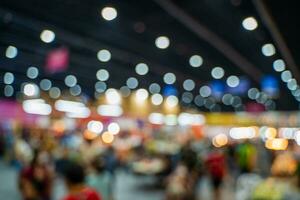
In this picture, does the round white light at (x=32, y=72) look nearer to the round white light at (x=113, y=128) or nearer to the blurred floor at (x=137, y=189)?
the round white light at (x=113, y=128)

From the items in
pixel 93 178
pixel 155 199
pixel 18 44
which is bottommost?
pixel 155 199

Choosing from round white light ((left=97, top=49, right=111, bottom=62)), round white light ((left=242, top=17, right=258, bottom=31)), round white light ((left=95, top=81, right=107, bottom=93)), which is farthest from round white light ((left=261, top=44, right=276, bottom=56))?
round white light ((left=95, top=81, right=107, bottom=93))

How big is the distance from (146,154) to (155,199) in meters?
3.72

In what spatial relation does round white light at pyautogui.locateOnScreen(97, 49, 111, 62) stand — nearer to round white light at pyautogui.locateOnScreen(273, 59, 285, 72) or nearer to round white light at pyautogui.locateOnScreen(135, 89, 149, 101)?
round white light at pyautogui.locateOnScreen(135, 89, 149, 101)

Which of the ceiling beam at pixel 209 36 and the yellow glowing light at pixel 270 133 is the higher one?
the ceiling beam at pixel 209 36

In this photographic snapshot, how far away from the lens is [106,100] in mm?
27781

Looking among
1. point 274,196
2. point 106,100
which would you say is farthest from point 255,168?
point 106,100

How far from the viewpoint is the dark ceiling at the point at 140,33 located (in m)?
13.6

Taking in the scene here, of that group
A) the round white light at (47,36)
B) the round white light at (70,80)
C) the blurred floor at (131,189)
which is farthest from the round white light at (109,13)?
the round white light at (70,80)

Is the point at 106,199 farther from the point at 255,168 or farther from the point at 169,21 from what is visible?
the point at 169,21

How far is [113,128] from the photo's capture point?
23.6 metres

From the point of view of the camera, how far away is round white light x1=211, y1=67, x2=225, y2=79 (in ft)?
96.7

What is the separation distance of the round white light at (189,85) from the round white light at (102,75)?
6.25 meters

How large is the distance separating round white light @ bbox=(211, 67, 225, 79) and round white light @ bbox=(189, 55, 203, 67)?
1837 mm
